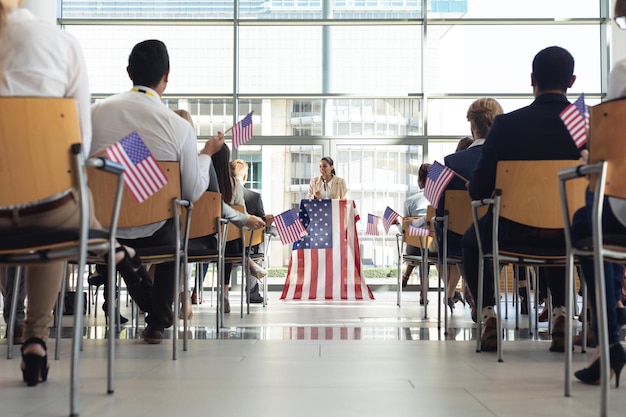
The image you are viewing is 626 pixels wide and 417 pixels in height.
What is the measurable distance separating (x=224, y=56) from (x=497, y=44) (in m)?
3.43

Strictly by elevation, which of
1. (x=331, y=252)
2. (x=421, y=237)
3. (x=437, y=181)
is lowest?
(x=331, y=252)

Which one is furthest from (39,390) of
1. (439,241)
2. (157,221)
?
(439,241)

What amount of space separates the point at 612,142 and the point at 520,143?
1191 millimetres

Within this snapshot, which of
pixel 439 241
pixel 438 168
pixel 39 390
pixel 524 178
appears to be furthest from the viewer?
pixel 439 241

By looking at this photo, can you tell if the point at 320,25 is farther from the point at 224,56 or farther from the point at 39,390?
the point at 39,390

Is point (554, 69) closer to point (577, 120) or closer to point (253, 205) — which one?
point (577, 120)

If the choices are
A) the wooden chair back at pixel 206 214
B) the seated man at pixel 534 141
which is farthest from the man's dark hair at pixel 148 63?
the seated man at pixel 534 141

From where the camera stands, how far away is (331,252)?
24.9 ft

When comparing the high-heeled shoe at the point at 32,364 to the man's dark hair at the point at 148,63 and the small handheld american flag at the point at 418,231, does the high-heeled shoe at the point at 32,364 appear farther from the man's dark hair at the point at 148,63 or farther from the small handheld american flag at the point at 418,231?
the small handheld american flag at the point at 418,231

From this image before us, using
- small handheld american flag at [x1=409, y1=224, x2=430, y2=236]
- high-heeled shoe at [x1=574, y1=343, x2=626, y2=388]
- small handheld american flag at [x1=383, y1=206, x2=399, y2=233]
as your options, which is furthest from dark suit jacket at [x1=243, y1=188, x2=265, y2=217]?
high-heeled shoe at [x1=574, y1=343, x2=626, y2=388]

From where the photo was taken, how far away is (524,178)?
3057mm

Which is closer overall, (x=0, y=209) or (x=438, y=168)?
(x=0, y=209)

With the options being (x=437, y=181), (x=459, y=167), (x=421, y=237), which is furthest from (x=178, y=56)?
(x=437, y=181)

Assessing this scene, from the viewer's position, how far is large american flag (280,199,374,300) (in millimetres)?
7574
